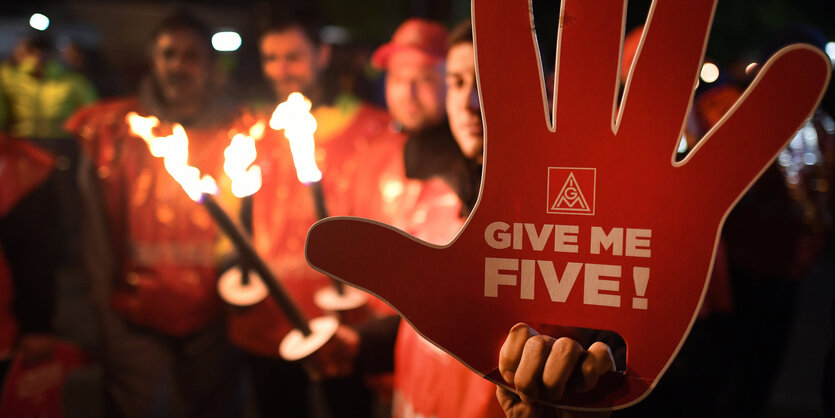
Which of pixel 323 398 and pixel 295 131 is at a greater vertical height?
pixel 295 131

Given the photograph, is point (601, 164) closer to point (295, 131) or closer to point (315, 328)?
point (295, 131)

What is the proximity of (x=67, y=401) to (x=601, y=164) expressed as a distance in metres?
3.82

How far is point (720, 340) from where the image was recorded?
2.42m

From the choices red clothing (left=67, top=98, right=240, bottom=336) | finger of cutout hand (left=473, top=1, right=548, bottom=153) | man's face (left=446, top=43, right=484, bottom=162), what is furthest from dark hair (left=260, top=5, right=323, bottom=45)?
finger of cutout hand (left=473, top=1, right=548, bottom=153)

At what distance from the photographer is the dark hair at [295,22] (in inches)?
107

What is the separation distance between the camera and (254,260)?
1748mm

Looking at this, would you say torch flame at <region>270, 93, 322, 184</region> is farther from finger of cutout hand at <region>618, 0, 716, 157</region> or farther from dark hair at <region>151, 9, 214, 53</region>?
dark hair at <region>151, 9, 214, 53</region>

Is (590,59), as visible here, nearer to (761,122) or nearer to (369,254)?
(761,122)

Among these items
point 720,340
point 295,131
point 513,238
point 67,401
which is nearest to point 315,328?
point 295,131

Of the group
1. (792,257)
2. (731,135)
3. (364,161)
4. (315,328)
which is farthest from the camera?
(792,257)

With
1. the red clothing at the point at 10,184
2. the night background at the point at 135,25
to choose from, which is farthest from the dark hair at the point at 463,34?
the night background at the point at 135,25

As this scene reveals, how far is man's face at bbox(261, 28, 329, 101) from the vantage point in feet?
8.86

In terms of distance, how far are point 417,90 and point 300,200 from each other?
26.6 inches

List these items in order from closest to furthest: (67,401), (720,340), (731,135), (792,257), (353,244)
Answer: (731,135), (353,244), (720,340), (792,257), (67,401)
